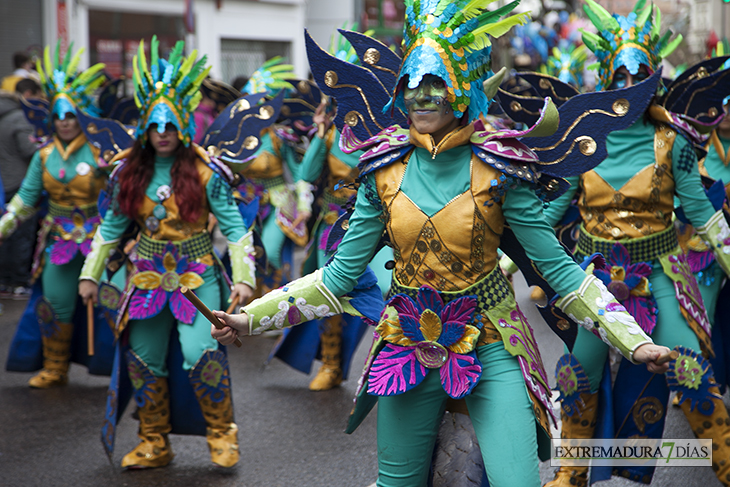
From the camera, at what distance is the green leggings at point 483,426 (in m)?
2.65

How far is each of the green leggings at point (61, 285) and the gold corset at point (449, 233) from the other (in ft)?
12.5

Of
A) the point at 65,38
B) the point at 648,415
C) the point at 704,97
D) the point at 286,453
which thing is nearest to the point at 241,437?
the point at 286,453

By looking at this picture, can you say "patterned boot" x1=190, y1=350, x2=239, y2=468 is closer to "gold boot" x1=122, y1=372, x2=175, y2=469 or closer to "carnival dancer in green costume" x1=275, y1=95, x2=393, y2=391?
"gold boot" x1=122, y1=372, x2=175, y2=469

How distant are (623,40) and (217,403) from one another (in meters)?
2.83

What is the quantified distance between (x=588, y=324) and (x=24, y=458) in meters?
3.54

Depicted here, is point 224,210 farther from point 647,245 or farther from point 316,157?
point 647,245

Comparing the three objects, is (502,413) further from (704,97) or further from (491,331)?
(704,97)

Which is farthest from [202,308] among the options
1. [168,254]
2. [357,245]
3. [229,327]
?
[168,254]

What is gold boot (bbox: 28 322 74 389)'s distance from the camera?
20.0 ft

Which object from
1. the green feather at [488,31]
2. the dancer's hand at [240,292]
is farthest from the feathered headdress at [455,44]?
the dancer's hand at [240,292]

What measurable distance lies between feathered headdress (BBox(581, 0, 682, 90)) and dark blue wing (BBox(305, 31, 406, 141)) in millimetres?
1462

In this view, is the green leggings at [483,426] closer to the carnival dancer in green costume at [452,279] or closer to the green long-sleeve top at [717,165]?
the carnival dancer in green costume at [452,279]

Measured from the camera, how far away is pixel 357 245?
2.96 metres

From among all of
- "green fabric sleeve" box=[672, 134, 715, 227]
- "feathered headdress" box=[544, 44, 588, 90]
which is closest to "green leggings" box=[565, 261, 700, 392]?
"green fabric sleeve" box=[672, 134, 715, 227]
